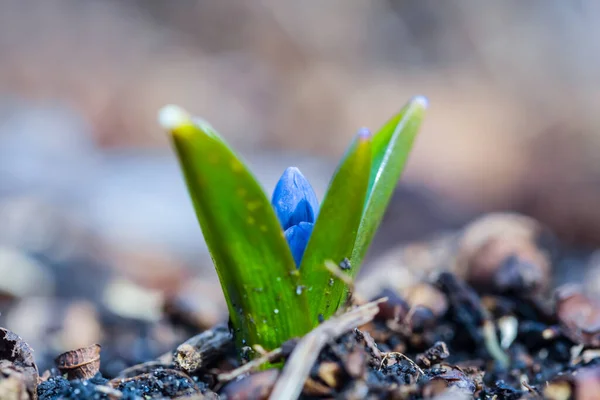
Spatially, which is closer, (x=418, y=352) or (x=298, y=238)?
(x=298, y=238)

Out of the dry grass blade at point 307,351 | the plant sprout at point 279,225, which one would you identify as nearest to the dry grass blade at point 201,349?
the plant sprout at point 279,225

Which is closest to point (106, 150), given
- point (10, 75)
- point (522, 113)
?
point (10, 75)

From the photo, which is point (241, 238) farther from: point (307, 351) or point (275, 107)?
point (275, 107)

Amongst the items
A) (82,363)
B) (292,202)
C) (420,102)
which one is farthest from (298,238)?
(82,363)

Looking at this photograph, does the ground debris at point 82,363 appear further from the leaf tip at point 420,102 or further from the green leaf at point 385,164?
the leaf tip at point 420,102

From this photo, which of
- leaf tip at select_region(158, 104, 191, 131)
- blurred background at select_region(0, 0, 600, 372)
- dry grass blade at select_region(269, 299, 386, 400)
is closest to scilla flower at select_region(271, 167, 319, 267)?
dry grass blade at select_region(269, 299, 386, 400)

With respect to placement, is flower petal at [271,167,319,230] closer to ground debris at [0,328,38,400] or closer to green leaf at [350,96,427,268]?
green leaf at [350,96,427,268]
